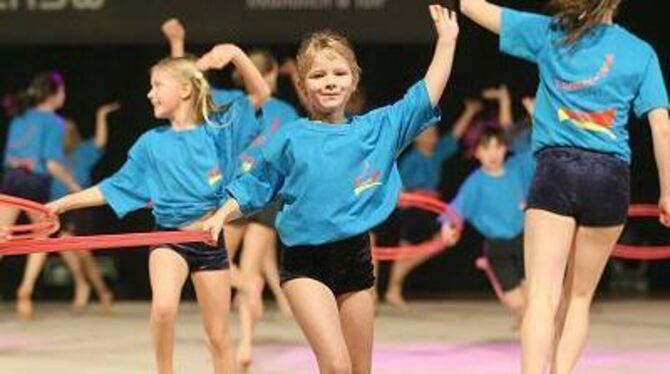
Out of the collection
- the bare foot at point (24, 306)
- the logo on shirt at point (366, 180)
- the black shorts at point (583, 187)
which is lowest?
the bare foot at point (24, 306)

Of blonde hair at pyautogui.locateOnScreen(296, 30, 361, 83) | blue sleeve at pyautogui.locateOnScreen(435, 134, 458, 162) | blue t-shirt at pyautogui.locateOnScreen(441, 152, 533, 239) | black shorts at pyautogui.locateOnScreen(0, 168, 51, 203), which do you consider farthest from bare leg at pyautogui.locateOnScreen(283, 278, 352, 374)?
blue sleeve at pyautogui.locateOnScreen(435, 134, 458, 162)

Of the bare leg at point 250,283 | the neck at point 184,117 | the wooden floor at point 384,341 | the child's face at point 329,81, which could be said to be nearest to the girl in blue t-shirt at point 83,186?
the wooden floor at point 384,341

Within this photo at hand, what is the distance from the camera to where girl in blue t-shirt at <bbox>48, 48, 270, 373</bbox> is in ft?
19.9

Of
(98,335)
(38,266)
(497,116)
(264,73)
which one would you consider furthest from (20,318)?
(497,116)

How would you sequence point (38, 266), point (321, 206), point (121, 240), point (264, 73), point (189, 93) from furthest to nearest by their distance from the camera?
point (38, 266) < point (264, 73) < point (189, 93) < point (121, 240) < point (321, 206)

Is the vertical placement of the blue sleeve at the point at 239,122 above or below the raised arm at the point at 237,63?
below

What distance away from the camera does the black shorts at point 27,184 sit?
34.9ft

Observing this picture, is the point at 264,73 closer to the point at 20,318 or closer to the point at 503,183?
the point at 503,183

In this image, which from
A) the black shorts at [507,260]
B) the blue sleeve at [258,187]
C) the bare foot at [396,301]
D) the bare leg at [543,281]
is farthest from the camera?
the bare foot at [396,301]

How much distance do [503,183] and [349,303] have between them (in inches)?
196

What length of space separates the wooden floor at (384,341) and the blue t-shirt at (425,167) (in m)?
1.11

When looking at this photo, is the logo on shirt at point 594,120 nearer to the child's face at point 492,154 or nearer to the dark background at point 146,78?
the child's face at point 492,154

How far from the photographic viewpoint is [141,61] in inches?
498

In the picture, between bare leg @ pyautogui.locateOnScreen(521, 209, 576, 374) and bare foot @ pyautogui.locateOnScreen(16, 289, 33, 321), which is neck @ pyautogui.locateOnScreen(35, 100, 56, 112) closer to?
Answer: bare foot @ pyautogui.locateOnScreen(16, 289, 33, 321)
